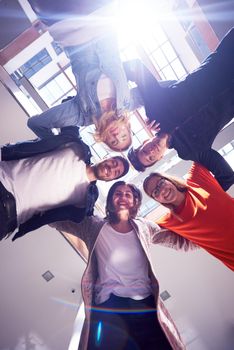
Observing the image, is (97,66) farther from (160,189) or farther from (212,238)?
(212,238)

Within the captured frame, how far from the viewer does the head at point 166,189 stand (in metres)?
2.67

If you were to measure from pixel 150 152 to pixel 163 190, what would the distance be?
383 mm

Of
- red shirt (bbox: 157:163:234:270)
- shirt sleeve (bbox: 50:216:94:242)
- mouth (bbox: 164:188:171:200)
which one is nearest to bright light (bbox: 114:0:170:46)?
mouth (bbox: 164:188:171:200)

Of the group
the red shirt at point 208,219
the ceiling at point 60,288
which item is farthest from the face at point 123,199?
the ceiling at point 60,288

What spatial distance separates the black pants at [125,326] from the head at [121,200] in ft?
2.41

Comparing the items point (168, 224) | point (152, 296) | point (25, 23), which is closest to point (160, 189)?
point (168, 224)

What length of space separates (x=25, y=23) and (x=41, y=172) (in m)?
1.67

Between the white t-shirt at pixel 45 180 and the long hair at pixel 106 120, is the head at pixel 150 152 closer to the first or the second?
the long hair at pixel 106 120

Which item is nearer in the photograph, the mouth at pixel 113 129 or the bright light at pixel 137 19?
the mouth at pixel 113 129

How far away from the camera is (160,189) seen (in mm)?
2695

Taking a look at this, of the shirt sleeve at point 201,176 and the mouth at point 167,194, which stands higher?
the mouth at point 167,194

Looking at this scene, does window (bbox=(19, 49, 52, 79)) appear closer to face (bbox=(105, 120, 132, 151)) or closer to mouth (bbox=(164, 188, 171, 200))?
face (bbox=(105, 120, 132, 151))

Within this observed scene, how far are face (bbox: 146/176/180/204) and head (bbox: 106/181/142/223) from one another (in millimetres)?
157

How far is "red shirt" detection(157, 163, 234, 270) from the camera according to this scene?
2549mm
